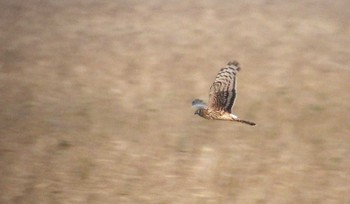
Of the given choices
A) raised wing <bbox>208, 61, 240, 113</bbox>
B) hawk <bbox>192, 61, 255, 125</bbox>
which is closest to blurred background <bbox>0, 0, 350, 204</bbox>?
hawk <bbox>192, 61, 255, 125</bbox>

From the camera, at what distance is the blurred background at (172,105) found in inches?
400

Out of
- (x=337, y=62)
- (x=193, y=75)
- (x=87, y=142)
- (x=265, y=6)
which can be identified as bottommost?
(x=87, y=142)

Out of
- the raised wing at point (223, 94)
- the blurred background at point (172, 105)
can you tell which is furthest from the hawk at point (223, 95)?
the blurred background at point (172, 105)

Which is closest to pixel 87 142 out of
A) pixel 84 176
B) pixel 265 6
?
pixel 84 176

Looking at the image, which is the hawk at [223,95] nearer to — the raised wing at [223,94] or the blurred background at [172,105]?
the raised wing at [223,94]

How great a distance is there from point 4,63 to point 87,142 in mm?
4655

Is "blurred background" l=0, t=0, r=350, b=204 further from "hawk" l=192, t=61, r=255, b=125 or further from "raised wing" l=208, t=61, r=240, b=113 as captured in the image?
"raised wing" l=208, t=61, r=240, b=113

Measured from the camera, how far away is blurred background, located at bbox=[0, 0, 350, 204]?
10.2 meters

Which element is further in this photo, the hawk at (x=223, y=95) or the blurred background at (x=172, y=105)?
the blurred background at (x=172, y=105)

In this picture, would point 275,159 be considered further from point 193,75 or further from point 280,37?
point 280,37

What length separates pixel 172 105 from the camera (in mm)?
11812

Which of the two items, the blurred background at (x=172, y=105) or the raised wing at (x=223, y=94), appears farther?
the blurred background at (x=172, y=105)

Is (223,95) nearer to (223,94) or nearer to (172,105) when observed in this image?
(223,94)

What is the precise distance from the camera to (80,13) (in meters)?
15.9
